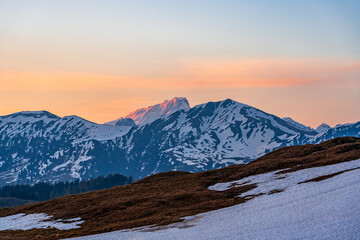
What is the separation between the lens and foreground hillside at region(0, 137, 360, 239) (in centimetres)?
4766

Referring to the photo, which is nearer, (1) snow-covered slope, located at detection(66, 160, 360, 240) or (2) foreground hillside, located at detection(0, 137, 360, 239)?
(1) snow-covered slope, located at detection(66, 160, 360, 240)

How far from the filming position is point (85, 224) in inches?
2837

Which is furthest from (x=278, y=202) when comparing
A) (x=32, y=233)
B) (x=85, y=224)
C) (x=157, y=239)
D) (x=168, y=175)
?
(x=168, y=175)

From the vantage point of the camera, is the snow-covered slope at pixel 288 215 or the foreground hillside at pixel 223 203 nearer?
the snow-covered slope at pixel 288 215

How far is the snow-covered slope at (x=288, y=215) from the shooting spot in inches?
1581

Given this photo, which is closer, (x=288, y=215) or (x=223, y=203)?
(x=288, y=215)

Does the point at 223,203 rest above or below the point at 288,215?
above

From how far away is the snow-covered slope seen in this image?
4016cm

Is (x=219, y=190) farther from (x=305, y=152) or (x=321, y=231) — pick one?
(x=321, y=231)

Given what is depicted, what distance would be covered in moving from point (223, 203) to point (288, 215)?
20295 mm

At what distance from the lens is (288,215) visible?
4712cm

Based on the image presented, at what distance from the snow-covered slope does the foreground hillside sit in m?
0.12

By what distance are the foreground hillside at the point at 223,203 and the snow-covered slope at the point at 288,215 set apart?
0.38 ft

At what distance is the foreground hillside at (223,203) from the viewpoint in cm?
4766
